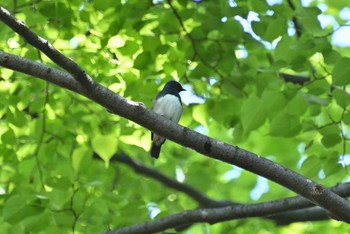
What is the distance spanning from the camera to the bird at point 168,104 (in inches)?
192

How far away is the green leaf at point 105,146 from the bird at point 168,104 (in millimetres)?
417

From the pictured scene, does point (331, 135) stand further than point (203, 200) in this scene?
No

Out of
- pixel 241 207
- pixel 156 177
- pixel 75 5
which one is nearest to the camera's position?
pixel 241 207

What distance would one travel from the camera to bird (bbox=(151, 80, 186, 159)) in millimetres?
4875

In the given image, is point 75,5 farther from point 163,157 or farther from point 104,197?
point 163,157

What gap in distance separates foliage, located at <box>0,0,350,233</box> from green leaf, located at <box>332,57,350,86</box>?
6cm

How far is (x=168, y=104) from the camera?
16.1 feet

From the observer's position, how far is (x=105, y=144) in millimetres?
4695

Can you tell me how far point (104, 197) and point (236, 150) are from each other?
1.74 m

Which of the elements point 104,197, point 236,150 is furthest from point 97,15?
point 236,150

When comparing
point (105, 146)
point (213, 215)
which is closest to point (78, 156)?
point (105, 146)

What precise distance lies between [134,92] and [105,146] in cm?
46

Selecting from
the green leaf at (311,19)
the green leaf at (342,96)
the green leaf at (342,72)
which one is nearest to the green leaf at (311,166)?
the green leaf at (342,96)

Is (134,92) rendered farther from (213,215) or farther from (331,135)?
(331,135)
